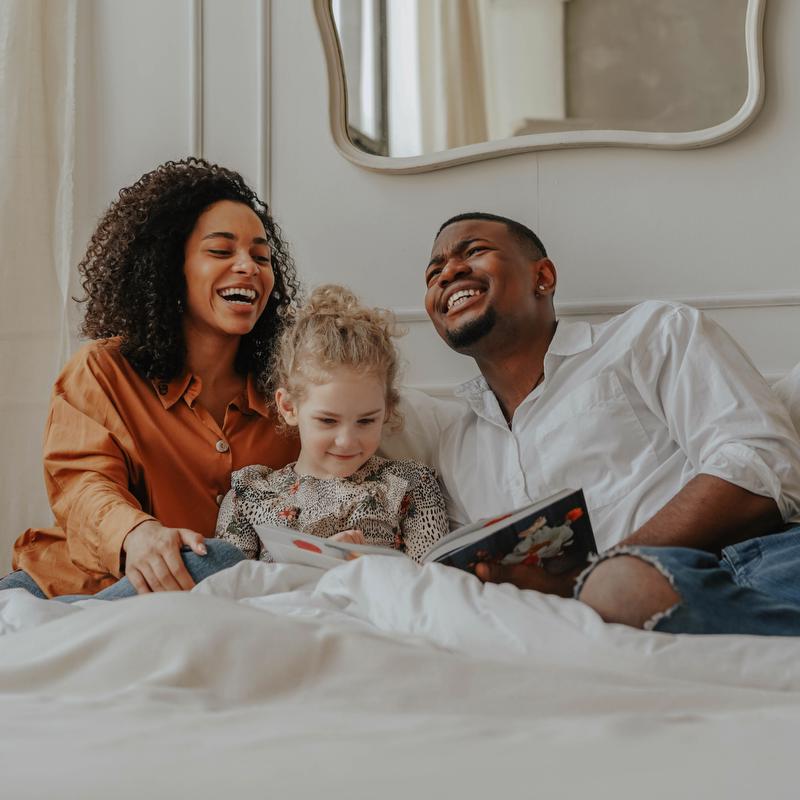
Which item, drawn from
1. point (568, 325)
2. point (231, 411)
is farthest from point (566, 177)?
point (231, 411)

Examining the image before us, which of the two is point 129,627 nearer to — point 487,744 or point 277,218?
point 487,744

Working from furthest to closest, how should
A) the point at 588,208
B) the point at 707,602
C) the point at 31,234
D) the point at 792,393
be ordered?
the point at 31,234 < the point at 588,208 < the point at 792,393 < the point at 707,602

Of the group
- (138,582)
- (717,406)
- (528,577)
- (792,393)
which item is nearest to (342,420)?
(138,582)

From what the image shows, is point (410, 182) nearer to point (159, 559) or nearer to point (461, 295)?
point (461, 295)

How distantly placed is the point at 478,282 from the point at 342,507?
1.81 ft

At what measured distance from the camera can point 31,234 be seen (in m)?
2.53

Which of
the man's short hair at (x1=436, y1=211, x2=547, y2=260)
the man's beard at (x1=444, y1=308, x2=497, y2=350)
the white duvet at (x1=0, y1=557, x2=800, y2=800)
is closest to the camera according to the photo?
the white duvet at (x1=0, y1=557, x2=800, y2=800)

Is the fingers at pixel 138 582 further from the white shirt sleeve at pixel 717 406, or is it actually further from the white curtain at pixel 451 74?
the white curtain at pixel 451 74

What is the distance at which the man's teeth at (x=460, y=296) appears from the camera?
1980 millimetres

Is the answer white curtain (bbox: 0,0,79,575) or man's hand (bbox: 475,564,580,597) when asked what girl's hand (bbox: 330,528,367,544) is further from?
white curtain (bbox: 0,0,79,575)

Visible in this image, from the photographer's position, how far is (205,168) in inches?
88.5

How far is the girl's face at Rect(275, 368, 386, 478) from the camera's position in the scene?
183cm

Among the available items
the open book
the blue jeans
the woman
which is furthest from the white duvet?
the woman

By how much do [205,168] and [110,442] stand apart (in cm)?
74
